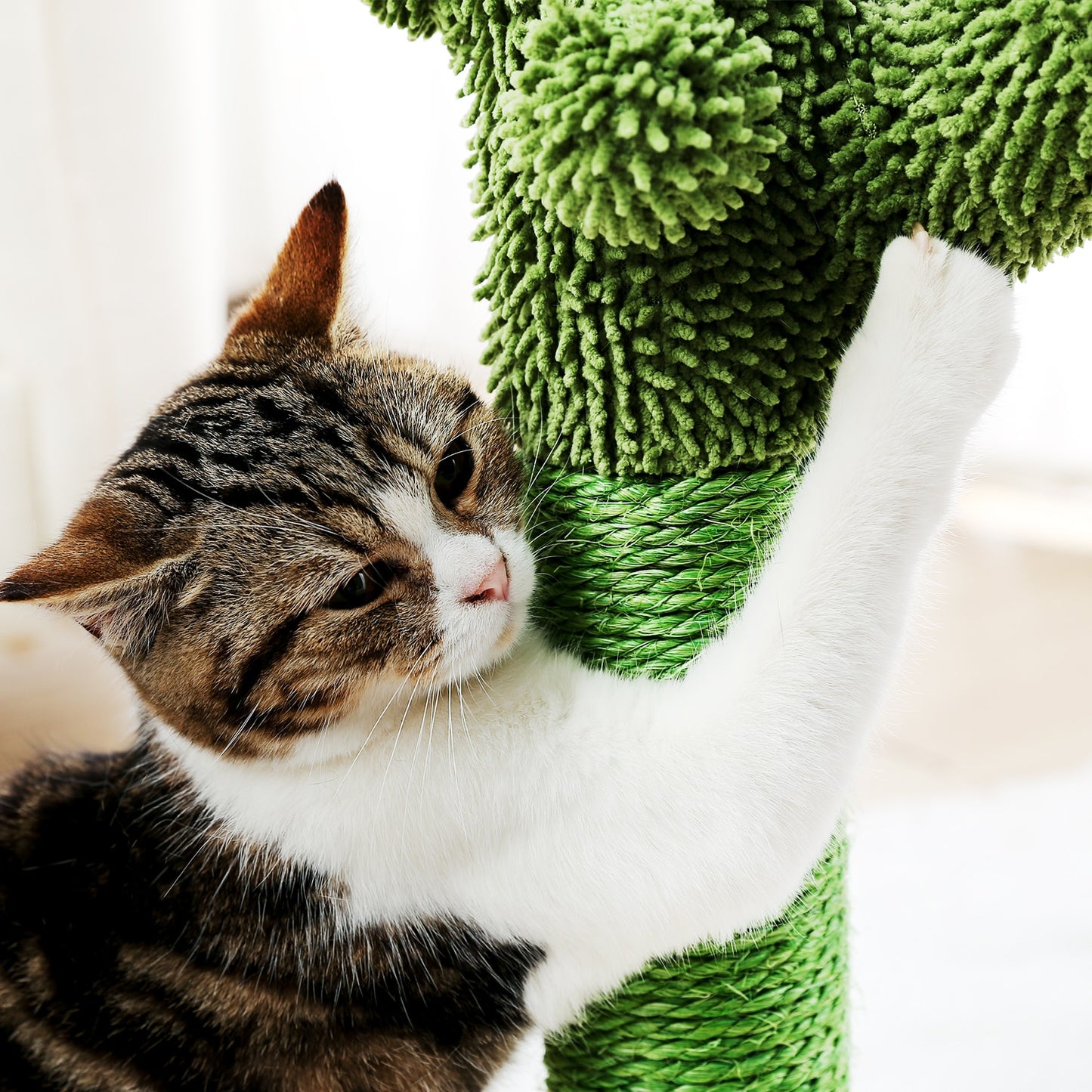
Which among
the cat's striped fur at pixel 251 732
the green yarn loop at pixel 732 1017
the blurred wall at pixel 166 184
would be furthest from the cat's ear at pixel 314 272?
the blurred wall at pixel 166 184

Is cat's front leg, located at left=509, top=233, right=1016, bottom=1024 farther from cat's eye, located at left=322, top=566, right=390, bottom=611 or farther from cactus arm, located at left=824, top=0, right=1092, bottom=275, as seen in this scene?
cat's eye, located at left=322, top=566, right=390, bottom=611

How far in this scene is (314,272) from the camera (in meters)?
1.04

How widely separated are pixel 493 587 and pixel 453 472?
15 centimetres

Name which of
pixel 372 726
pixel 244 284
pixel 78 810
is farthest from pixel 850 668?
pixel 244 284

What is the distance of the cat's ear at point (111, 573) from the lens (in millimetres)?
820

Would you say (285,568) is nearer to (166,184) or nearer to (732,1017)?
(732,1017)

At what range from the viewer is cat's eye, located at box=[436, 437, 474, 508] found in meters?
0.98

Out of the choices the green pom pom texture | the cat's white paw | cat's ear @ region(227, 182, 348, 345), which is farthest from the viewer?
cat's ear @ region(227, 182, 348, 345)

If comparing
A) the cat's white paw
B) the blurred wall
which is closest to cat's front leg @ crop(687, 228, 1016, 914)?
the cat's white paw

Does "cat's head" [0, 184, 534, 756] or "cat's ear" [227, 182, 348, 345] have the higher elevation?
"cat's ear" [227, 182, 348, 345]

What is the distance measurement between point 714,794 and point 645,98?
543 millimetres

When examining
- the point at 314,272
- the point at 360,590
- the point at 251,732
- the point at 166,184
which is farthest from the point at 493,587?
the point at 166,184

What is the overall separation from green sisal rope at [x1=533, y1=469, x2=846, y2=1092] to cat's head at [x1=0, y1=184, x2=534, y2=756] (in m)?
0.07

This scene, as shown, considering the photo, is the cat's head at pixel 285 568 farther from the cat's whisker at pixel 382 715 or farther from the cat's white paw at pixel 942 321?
the cat's white paw at pixel 942 321
